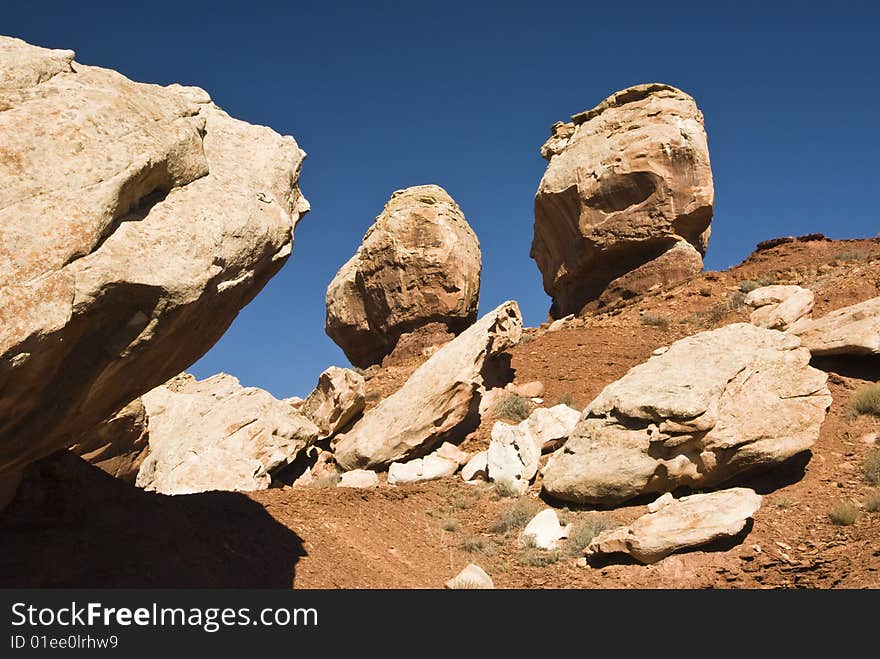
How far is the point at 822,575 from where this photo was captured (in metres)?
8.47

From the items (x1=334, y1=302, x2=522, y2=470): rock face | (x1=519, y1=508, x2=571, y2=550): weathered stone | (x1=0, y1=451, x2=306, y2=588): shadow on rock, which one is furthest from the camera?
(x1=334, y1=302, x2=522, y2=470): rock face

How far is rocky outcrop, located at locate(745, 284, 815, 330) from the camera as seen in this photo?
54.0 ft

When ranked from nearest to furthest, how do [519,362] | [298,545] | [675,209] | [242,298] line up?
[242,298] < [298,545] < [519,362] < [675,209]

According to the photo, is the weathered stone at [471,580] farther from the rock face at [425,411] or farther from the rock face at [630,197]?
the rock face at [630,197]

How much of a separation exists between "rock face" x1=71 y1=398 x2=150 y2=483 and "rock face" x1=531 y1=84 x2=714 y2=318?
16.8 meters

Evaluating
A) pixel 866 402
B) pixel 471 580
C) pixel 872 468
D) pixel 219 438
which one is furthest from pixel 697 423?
pixel 219 438

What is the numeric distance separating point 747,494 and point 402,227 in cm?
1805

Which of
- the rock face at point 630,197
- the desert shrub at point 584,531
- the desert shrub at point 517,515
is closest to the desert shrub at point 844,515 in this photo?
the desert shrub at point 584,531

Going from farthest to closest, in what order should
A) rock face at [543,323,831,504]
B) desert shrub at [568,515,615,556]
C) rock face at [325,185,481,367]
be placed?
rock face at [325,185,481,367]
rock face at [543,323,831,504]
desert shrub at [568,515,615,556]

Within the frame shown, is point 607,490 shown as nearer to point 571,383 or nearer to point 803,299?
point 571,383

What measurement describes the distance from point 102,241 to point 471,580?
19.8ft

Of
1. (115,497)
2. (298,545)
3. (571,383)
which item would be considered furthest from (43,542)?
(571,383)

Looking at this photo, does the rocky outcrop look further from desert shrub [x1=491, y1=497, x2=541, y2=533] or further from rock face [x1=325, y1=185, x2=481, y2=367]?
rock face [x1=325, y1=185, x2=481, y2=367]

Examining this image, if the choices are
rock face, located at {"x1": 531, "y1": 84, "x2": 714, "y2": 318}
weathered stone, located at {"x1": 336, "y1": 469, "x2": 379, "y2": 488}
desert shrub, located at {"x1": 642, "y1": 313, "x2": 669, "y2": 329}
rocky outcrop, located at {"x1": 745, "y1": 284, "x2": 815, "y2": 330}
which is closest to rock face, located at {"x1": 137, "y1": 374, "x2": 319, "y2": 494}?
weathered stone, located at {"x1": 336, "y1": 469, "x2": 379, "y2": 488}
